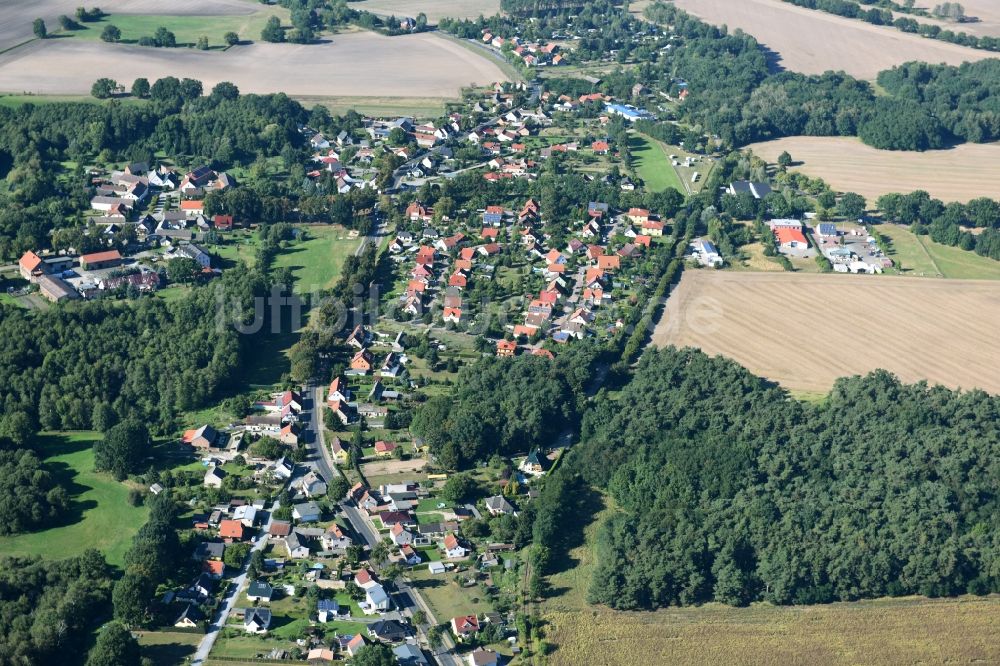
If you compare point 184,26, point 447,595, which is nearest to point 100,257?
point 447,595

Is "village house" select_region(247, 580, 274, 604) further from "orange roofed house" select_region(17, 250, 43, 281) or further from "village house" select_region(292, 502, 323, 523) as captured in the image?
"orange roofed house" select_region(17, 250, 43, 281)

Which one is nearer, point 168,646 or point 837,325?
point 168,646

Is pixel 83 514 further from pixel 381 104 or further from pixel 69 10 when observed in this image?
pixel 69 10

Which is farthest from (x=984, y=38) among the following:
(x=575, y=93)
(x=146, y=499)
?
(x=146, y=499)

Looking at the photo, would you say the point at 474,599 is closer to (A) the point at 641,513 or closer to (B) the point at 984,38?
(A) the point at 641,513

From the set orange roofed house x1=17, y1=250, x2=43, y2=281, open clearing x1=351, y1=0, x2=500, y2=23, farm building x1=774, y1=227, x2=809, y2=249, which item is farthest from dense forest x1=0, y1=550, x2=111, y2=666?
open clearing x1=351, y1=0, x2=500, y2=23
